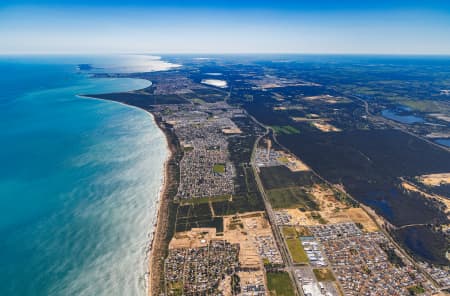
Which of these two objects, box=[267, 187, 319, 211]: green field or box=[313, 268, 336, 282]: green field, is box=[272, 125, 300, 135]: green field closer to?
box=[267, 187, 319, 211]: green field

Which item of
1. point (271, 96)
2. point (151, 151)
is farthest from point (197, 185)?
point (271, 96)

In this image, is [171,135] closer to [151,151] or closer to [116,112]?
[151,151]

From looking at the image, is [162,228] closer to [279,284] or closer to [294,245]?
[279,284]

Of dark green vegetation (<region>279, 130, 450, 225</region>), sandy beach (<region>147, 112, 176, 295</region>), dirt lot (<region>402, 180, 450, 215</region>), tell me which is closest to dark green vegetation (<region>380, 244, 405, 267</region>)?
dark green vegetation (<region>279, 130, 450, 225</region>)

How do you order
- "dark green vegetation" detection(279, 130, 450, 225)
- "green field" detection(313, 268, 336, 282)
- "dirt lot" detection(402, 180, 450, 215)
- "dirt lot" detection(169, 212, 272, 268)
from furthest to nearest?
"dark green vegetation" detection(279, 130, 450, 225) < "dirt lot" detection(402, 180, 450, 215) < "dirt lot" detection(169, 212, 272, 268) < "green field" detection(313, 268, 336, 282)

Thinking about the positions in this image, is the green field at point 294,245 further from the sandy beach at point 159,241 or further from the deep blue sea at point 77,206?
the deep blue sea at point 77,206

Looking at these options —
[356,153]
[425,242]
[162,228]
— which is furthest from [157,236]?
[356,153]

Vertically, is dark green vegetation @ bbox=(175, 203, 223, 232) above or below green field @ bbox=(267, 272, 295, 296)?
above
